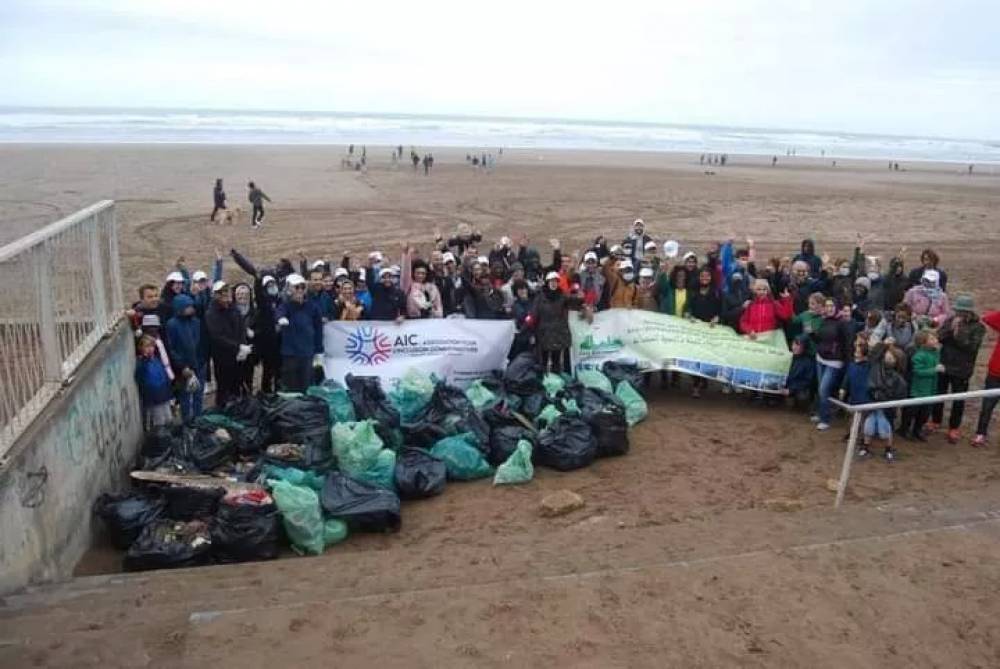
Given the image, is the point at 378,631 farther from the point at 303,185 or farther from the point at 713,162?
the point at 713,162

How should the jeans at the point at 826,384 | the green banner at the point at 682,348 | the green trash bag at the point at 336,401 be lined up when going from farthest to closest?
the green banner at the point at 682,348 < the jeans at the point at 826,384 < the green trash bag at the point at 336,401

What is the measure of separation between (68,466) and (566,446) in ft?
13.4

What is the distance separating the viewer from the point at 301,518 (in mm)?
6148

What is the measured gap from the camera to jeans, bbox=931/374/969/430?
8205mm

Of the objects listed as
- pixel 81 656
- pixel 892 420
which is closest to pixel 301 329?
pixel 81 656

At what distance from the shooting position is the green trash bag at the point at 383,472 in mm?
6949

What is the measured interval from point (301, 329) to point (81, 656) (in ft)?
15.6

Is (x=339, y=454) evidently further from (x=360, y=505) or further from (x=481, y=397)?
(x=481, y=397)

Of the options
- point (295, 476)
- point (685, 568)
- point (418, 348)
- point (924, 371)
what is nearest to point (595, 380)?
point (418, 348)

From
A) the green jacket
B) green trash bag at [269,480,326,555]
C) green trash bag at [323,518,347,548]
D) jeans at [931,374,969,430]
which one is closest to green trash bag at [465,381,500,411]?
green trash bag at [323,518,347,548]

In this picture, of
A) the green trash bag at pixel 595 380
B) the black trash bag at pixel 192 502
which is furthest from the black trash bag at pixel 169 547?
the green trash bag at pixel 595 380

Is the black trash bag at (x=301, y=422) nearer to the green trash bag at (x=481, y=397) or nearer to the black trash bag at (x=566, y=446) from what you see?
the green trash bag at (x=481, y=397)

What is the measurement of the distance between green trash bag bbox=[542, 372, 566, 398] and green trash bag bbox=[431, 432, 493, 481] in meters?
1.33

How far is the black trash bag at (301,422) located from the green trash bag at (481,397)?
153 cm
